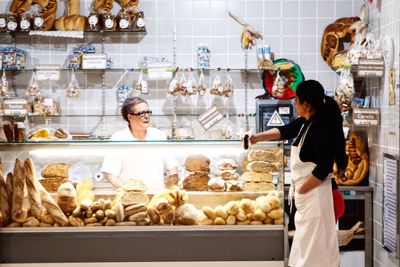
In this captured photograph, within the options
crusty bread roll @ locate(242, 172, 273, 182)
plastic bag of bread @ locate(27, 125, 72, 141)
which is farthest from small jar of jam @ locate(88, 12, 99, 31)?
crusty bread roll @ locate(242, 172, 273, 182)

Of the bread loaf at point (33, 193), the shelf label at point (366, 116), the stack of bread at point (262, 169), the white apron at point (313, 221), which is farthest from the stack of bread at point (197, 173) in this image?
the shelf label at point (366, 116)

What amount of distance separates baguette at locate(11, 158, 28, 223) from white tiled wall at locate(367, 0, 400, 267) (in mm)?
2632

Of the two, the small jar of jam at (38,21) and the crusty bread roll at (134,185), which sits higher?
the small jar of jam at (38,21)

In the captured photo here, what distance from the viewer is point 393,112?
450cm

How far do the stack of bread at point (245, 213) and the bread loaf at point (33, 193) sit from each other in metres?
0.86

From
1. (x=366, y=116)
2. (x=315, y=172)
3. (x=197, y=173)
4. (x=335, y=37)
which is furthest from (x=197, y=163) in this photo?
(x=335, y=37)

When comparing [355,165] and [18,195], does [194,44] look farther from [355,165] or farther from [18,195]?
[18,195]

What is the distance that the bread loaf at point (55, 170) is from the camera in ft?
11.1

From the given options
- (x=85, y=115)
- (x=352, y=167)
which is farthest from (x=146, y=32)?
(x=352, y=167)

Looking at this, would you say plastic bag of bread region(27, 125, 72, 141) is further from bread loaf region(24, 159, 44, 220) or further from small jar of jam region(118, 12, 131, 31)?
bread loaf region(24, 159, 44, 220)

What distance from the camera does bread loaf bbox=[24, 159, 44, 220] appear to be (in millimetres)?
3262

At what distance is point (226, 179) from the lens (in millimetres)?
3461

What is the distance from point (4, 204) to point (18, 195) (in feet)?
0.29

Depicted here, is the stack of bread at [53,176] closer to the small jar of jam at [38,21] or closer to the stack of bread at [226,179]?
the stack of bread at [226,179]
